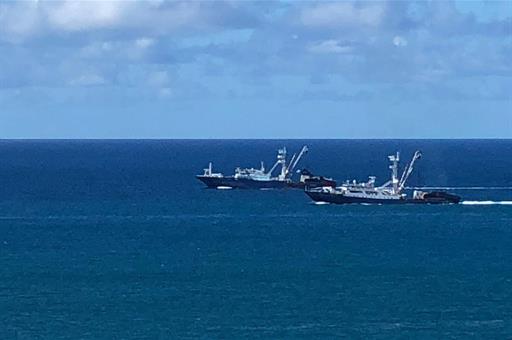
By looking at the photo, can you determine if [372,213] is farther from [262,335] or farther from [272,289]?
[262,335]

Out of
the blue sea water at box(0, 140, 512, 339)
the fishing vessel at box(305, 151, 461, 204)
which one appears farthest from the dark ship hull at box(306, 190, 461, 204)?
the blue sea water at box(0, 140, 512, 339)

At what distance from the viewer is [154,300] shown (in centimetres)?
9581

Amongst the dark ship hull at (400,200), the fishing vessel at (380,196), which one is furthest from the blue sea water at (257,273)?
the fishing vessel at (380,196)

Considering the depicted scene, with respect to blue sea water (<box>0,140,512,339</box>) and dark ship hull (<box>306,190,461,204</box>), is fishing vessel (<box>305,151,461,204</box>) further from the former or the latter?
blue sea water (<box>0,140,512,339</box>)

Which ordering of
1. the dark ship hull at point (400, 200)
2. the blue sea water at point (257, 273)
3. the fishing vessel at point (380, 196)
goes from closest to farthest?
the blue sea water at point (257, 273) < the dark ship hull at point (400, 200) < the fishing vessel at point (380, 196)

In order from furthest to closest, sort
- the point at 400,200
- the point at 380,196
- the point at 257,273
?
the point at 380,196 < the point at 400,200 < the point at 257,273

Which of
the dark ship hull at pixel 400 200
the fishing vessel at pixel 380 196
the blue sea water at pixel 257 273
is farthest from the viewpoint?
the fishing vessel at pixel 380 196

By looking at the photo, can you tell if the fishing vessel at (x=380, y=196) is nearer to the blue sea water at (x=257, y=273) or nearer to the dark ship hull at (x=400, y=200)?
the dark ship hull at (x=400, y=200)

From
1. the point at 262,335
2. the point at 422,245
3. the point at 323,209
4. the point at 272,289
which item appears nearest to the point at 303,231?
the point at 422,245

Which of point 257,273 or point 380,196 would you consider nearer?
point 257,273

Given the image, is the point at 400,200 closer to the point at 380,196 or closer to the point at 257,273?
the point at 380,196

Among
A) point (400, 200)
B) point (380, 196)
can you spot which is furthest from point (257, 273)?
point (380, 196)

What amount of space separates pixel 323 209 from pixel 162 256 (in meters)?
55.7

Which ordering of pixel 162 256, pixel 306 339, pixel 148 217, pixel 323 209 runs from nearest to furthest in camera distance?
pixel 306 339, pixel 162 256, pixel 148 217, pixel 323 209
